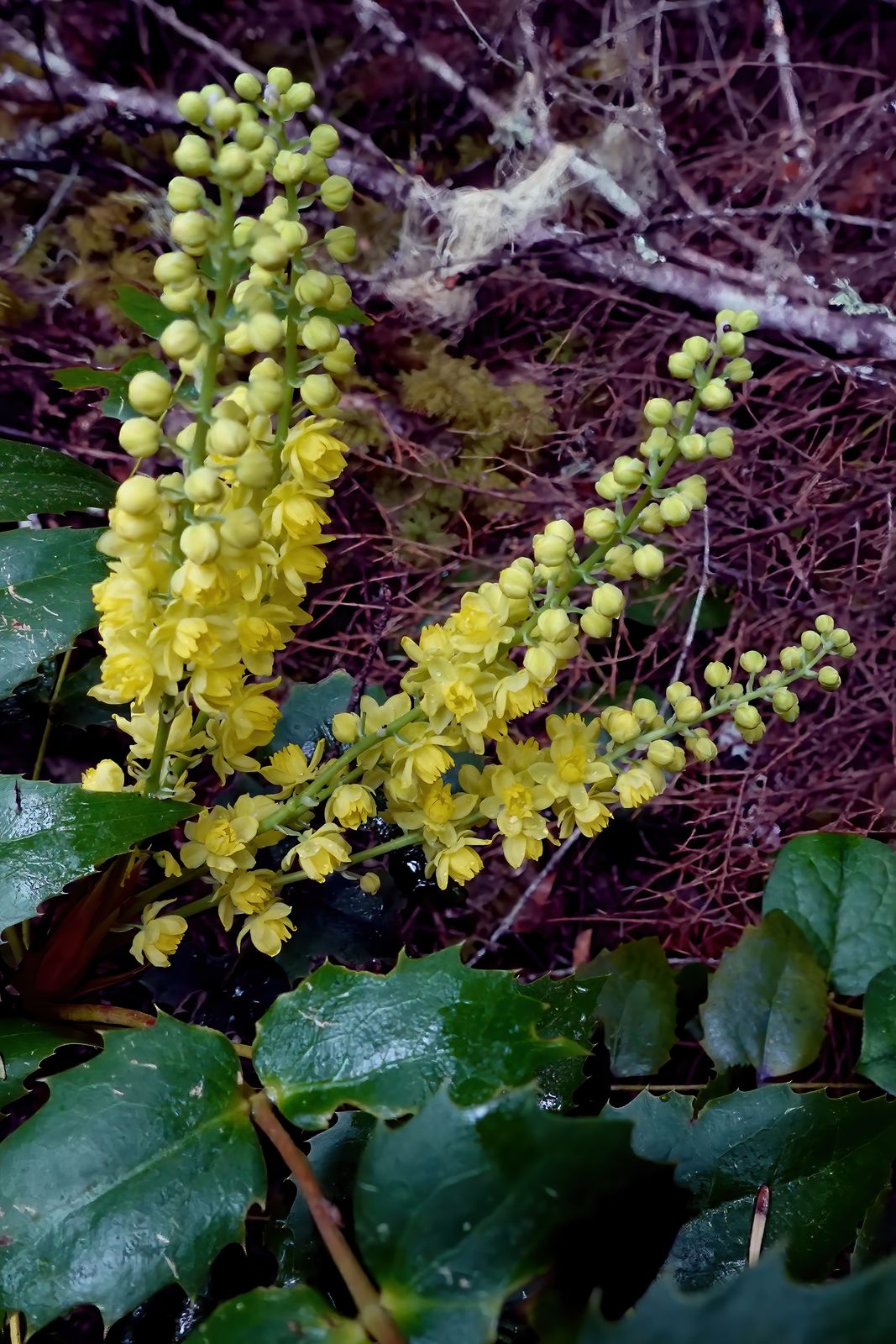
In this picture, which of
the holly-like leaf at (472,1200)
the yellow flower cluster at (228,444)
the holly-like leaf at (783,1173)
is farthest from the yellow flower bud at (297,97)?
the holly-like leaf at (783,1173)

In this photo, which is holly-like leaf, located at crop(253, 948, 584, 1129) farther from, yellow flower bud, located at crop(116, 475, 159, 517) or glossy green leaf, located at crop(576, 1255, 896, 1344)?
yellow flower bud, located at crop(116, 475, 159, 517)

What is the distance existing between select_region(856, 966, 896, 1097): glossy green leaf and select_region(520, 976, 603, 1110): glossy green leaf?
1.18ft

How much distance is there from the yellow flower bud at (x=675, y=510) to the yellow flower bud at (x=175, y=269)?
446 mm

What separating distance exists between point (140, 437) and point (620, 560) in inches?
17.5

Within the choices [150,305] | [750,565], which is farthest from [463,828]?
[750,565]

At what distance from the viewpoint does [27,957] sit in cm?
117

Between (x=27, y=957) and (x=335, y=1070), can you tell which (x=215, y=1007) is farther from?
(x=335, y=1070)

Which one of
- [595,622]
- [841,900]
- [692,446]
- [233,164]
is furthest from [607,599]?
[841,900]

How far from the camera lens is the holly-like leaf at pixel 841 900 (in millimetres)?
1351

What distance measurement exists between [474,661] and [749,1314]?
0.57 metres

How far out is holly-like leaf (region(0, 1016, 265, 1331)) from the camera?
0.82 meters

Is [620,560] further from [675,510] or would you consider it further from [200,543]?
[200,543]

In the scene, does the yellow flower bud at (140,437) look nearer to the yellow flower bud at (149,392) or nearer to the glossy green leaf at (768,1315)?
the yellow flower bud at (149,392)

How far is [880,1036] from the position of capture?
118cm
